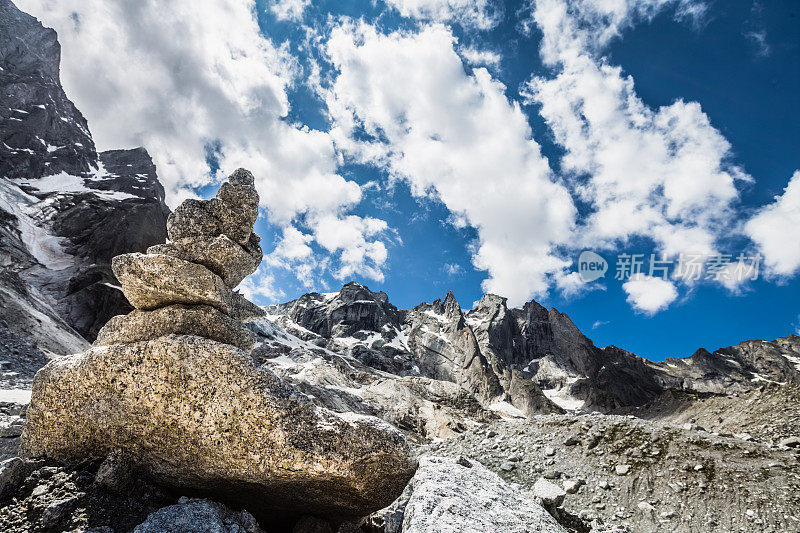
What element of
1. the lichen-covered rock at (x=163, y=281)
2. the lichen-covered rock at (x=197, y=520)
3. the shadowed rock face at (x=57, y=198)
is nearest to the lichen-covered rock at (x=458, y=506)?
the lichen-covered rock at (x=197, y=520)

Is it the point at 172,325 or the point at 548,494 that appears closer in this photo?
the point at 172,325

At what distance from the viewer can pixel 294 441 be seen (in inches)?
264

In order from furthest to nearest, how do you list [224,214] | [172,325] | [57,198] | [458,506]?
1. [57,198]
2. [224,214]
3. [172,325]
4. [458,506]

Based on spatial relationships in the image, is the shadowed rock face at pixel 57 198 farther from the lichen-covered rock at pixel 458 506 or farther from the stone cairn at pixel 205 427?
the lichen-covered rock at pixel 458 506

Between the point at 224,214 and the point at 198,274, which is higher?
the point at 224,214

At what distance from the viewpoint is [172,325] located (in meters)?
8.09

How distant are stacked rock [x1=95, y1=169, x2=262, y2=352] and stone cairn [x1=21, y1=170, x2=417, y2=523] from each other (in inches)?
2.9

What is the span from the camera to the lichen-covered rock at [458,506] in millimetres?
5707

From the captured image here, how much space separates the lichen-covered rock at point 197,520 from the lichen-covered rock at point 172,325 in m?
3.33

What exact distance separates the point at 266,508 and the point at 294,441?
3.27 m

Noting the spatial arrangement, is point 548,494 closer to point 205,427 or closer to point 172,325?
point 205,427

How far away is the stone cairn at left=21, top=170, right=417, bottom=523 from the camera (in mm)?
6824

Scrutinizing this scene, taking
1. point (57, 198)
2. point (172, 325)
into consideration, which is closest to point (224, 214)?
point (172, 325)

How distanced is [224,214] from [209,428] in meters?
5.42
